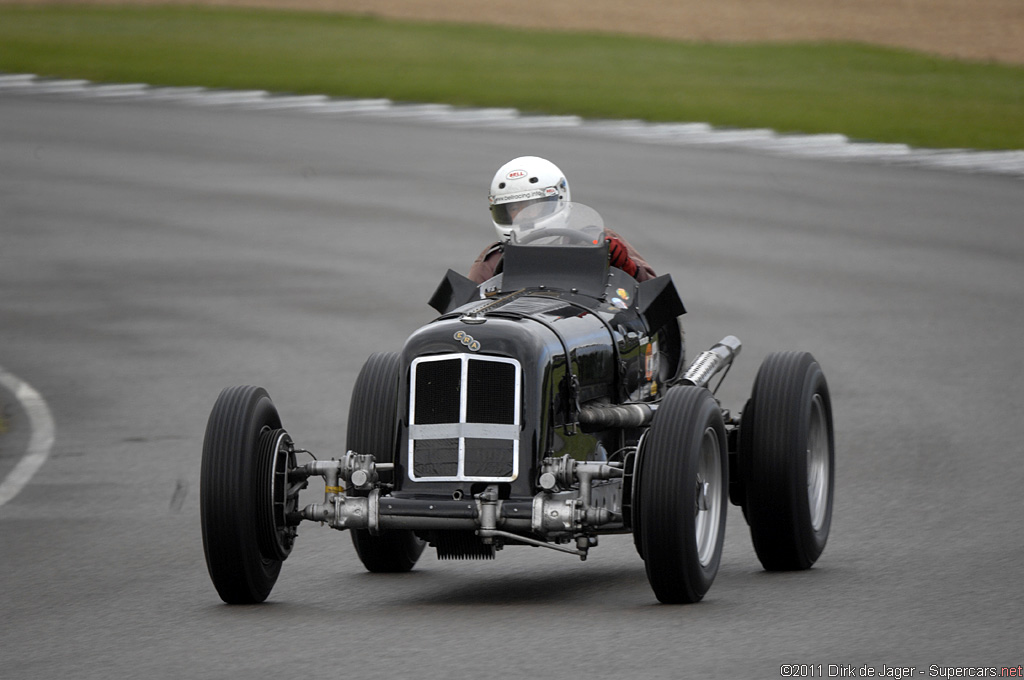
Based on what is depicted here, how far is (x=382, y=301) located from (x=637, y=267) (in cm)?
842

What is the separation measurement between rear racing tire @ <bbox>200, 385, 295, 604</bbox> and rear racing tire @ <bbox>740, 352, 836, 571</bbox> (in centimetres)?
214

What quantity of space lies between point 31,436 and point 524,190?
5.43 m

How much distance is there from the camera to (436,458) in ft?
23.6

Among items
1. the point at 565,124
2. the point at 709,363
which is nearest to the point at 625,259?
the point at 709,363

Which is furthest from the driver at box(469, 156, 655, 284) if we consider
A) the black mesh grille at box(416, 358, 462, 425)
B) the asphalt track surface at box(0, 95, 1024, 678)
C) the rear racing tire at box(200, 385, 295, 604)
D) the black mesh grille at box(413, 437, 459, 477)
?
the rear racing tire at box(200, 385, 295, 604)

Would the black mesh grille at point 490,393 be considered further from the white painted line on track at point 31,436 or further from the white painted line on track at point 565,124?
the white painted line on track at point 565,124

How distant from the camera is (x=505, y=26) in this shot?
133ft

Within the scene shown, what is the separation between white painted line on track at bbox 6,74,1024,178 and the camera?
965 inches

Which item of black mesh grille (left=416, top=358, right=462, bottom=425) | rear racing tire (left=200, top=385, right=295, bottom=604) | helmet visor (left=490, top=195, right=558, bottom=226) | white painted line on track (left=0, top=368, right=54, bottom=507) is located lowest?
white painted line on track (left=0, top=368, right=54, bottom=507)

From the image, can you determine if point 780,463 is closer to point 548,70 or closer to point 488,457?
point 488,457

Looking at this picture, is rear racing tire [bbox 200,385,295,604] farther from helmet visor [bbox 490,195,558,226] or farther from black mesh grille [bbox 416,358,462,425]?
helmet visor [bbox 490,195,558,226]

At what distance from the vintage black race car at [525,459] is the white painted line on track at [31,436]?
380 cm

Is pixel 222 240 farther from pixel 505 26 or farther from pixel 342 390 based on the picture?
pixel 505 26

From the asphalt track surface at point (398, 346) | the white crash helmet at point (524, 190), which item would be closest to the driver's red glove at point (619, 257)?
the white crash helmet at point (524, 190)
